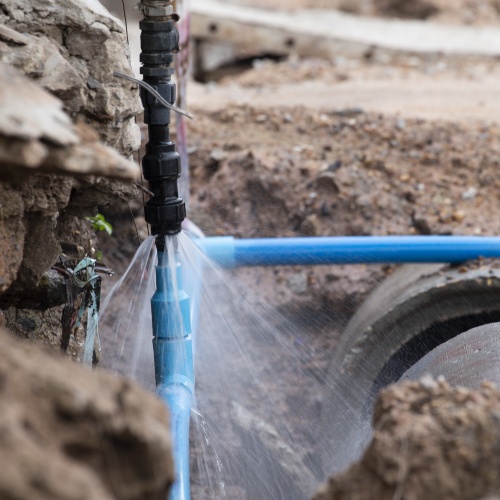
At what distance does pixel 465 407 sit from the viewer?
44.8 inches

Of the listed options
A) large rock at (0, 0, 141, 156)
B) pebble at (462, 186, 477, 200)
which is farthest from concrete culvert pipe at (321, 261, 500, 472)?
large rock at (0, 0, 141, 156)

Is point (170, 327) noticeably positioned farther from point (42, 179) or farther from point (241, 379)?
point (241, 379)

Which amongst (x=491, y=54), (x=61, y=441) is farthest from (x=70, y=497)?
(x=491, y=54)

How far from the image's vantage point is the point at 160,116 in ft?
6.99

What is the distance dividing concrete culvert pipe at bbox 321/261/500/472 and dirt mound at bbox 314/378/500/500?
145 centimetres

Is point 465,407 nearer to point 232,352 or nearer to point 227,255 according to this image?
point 227,255

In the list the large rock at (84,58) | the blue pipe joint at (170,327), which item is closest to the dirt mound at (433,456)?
the large rock at (84,58)

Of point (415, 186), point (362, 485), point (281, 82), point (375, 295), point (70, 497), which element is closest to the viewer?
point (70, 497)

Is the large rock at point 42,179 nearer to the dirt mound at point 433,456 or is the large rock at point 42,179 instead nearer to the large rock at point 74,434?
the large rock at point 74,434

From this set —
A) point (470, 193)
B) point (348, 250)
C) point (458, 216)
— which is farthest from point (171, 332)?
point (470, 193)

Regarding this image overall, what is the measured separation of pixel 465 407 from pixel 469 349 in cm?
106

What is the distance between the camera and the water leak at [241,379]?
2588 millimetres

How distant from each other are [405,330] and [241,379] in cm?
70

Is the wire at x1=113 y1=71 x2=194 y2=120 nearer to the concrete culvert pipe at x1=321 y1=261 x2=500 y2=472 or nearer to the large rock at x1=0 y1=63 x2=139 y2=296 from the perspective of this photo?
the large rock at x1=0 y1=63 x2=139 y2=296
